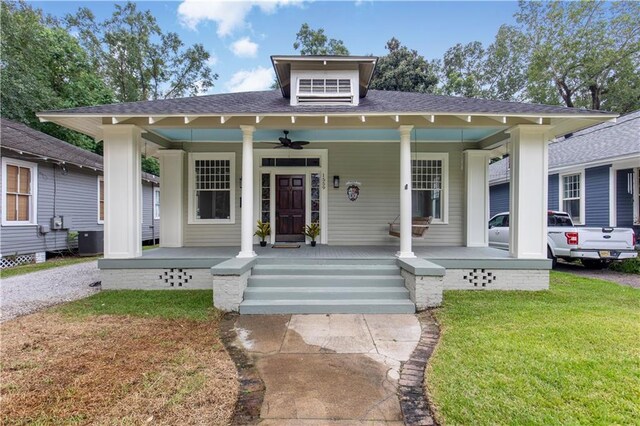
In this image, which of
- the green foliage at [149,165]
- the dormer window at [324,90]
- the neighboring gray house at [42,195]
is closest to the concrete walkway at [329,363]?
the dormer window at [324,90]

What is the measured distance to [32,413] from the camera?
7.71ft

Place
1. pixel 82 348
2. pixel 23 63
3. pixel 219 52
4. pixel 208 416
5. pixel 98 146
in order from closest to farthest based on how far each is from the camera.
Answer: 1. pixel 208 416
2. pixel 82 348
3. pixel 23 63
4. pixel 98 146
5. pixel 219 52

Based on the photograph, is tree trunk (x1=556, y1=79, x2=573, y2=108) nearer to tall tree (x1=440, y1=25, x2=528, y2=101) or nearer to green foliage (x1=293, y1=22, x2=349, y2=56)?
tall tree (x1=440, y1=25, x2=528, y2=101)

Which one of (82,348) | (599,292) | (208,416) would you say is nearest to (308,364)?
(208,416)

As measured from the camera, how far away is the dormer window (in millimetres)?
7023

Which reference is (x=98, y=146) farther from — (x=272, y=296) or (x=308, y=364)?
(x=308, y=364)

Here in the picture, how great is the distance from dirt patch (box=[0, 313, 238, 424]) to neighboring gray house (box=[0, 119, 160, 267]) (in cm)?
638

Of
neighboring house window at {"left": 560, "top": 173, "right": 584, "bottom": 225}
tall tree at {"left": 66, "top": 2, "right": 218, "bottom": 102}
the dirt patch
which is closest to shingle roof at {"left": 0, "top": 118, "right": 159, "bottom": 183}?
the dirt patch

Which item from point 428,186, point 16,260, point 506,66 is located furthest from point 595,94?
point 16,260

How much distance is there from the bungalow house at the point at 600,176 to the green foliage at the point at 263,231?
7298 mm

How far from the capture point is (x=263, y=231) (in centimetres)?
773

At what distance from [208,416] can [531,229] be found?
20.3 feet

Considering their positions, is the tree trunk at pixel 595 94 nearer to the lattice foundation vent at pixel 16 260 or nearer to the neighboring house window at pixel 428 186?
the neighboring house window at pixel 428 186

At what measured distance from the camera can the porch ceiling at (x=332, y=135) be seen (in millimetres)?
6891
